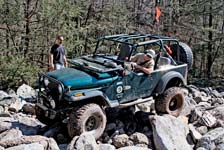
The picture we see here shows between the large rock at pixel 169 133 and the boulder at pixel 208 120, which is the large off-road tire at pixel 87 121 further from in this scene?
the boulder at pixel 208 120

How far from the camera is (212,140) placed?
700cm

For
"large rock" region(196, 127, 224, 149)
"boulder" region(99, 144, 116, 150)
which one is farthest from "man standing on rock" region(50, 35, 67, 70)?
"large rock" region(196, 127, 224, 149)

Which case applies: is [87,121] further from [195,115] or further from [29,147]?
[195,115]

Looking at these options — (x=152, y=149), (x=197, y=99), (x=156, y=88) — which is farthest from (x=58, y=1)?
(x=152, y=149)

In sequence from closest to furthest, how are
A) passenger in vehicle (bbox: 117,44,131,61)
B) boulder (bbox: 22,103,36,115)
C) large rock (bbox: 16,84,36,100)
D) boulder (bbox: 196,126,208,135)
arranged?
passenger in vehicle (bbox: 117,44,131,61) → boulder (bbox: 196,126,208,135) → boulder (bbox: 22,103,36,115) → large rock (bbox: 16,84,36,100)

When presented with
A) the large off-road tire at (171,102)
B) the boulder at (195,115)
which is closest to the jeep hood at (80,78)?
the large off-road tire at (171,102)

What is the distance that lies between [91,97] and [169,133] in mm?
1721

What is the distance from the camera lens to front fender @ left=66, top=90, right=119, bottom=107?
6363 mm

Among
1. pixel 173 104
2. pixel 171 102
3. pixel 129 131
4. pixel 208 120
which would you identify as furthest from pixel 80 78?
pixel 208 120

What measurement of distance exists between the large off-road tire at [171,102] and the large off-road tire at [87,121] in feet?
5.10

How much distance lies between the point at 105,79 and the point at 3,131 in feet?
7.38

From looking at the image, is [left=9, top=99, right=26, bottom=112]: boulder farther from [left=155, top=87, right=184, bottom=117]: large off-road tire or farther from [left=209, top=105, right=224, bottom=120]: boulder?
[left=209, top=105, right=224, bottom=120]: boulder

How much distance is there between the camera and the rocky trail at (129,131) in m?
6.27

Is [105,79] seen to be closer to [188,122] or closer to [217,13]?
[188,122]
